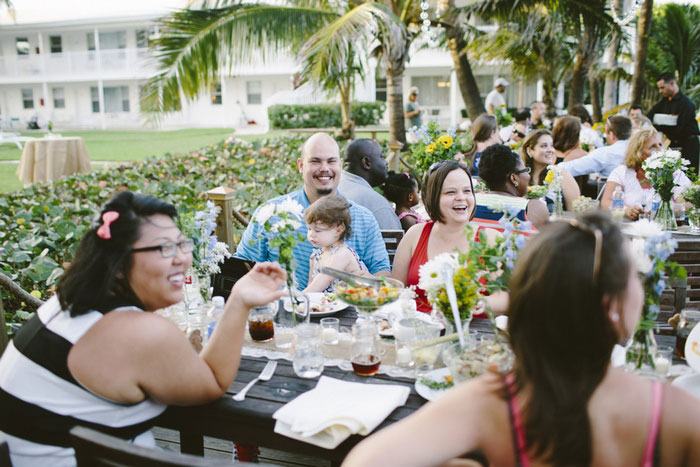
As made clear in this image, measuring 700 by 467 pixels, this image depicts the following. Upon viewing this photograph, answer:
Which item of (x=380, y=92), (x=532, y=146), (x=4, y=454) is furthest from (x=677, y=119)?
(x=380, y=92)

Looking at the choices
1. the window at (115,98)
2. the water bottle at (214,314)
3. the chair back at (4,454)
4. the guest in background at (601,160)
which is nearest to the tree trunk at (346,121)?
the guest in background at (601,160)

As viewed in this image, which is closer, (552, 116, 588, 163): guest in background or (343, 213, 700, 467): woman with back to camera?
(343, 213, 700, 467): woman with back to camera

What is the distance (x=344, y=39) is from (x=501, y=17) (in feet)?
16.3

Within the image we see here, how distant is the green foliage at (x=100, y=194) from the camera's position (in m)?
5.03

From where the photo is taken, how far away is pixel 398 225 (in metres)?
4.93

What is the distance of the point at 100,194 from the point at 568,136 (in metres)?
6.24

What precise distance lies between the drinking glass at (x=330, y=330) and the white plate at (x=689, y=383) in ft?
4.44

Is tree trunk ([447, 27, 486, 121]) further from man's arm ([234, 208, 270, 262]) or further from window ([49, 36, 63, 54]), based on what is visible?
window ([49, 36, 63, 54])

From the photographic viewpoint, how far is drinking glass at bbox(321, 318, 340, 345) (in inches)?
106

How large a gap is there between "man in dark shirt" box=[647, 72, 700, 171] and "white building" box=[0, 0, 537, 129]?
23.4 m

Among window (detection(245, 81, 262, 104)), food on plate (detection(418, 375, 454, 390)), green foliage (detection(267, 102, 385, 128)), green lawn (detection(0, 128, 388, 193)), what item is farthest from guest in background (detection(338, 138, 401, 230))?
window (detection(245, 81, 262, 104))

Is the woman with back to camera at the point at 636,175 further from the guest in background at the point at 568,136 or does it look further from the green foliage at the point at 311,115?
the green foliage at the point at 311,115

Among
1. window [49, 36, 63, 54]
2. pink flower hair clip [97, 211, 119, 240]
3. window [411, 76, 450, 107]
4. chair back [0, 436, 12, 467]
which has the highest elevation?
window [49, 36, 63, 54]

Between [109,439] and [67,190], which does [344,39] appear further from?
[109,439]
